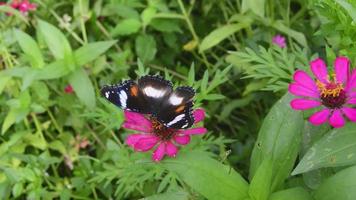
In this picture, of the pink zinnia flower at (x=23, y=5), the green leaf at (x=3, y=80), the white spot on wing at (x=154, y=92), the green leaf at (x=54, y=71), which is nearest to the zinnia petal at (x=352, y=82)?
the white spot on wing at (x=154, y=92)

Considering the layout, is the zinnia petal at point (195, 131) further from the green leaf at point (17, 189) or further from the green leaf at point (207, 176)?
the green leaf at point (17, 189)

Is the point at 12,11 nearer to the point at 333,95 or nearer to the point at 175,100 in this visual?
the point at 175,100

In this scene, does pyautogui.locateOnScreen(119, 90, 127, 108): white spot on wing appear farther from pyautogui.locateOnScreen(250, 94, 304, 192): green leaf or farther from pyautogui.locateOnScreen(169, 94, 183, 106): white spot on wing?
pyautogui.locateOnScreen(250, 94, 304, 192): green leaf

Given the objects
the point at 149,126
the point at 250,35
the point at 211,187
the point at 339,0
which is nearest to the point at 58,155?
the point at 250,35

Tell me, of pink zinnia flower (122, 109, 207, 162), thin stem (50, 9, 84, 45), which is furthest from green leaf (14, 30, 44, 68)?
pink zinnia flower (122, 109, 207, 162)

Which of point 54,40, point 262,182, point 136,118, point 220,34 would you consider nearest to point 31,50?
point 54,40
